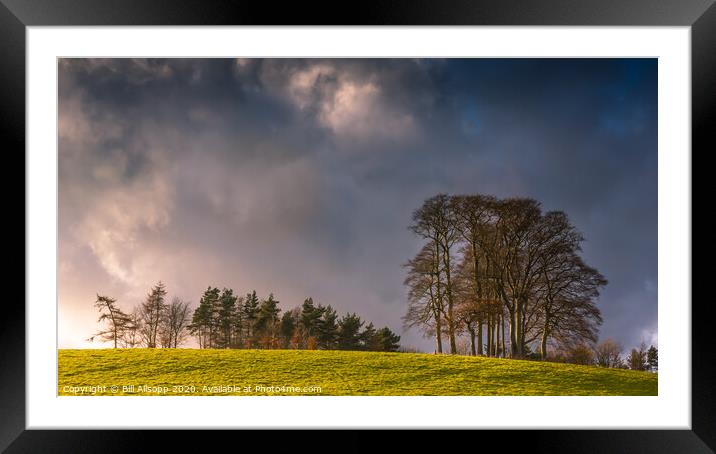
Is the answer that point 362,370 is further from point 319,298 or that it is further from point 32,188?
point 32,188

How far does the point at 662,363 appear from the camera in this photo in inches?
127

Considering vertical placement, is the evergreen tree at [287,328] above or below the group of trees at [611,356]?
above

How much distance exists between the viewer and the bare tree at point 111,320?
609cm

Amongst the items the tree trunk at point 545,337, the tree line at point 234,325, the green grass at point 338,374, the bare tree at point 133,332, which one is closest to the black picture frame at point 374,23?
the green grass at point 338,374

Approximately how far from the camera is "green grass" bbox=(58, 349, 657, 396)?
19.1 feet

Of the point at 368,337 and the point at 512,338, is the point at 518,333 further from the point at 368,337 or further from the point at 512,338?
the point at 368,337

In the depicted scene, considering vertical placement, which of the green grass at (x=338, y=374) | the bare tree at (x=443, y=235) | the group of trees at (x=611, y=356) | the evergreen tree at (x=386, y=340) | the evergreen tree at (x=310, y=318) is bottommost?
the green grass at (x=338, y=374)

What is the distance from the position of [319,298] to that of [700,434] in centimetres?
421

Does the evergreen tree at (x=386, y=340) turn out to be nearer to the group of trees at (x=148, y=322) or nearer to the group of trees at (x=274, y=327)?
the group of trees at (x=274, y=327)

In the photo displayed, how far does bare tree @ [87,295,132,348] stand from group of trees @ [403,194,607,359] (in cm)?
378

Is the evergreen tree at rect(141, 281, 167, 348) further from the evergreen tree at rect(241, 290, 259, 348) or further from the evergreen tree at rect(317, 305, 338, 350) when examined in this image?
the evergreen tree at rect(317, 305, 338, 350)

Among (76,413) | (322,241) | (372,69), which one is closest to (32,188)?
(76,413)

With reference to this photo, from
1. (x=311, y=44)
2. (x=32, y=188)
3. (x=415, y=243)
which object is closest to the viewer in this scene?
(x=32, y=188)

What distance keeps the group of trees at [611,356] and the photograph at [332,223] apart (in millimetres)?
24
